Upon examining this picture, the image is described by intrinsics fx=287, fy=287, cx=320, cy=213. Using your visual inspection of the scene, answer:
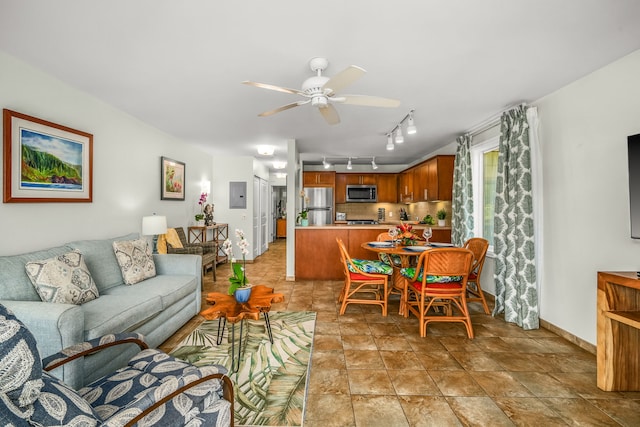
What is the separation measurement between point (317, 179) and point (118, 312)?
5867 millimetres

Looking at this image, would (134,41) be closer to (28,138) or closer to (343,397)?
(28,138)

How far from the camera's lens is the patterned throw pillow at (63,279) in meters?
2.13

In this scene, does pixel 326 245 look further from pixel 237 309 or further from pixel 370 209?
pixel 370 209

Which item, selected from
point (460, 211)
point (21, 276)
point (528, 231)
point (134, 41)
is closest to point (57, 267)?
point (21, 276)

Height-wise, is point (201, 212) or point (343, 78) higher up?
point (343, 78)

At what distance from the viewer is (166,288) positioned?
287 centimetres

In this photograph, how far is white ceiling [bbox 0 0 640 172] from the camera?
1.75 metres

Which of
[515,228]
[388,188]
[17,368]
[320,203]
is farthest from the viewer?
[388,188]

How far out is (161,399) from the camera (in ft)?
3.72

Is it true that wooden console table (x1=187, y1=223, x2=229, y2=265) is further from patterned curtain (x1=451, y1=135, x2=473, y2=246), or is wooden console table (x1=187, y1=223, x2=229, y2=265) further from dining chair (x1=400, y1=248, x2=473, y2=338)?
patterned curtain (x1=451, y1=135, x2=473, y2=246)

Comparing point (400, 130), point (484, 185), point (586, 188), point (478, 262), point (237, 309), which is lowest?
point (237, 309)

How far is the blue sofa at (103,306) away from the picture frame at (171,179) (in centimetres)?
128

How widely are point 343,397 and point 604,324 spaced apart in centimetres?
192

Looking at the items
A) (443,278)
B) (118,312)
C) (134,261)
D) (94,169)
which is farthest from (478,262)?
(94,169)
